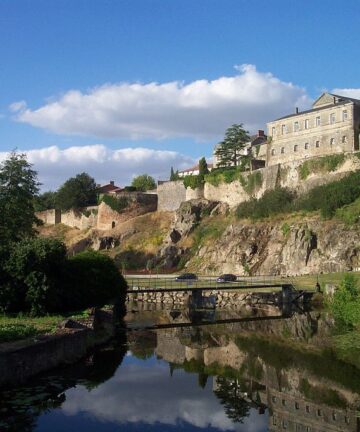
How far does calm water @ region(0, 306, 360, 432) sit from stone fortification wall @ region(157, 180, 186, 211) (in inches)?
1975

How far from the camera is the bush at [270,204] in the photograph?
65.7 meters

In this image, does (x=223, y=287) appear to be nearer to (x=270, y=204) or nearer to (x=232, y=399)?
(x=270, y=204)

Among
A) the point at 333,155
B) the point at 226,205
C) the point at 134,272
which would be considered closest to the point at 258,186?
the point at 226,205

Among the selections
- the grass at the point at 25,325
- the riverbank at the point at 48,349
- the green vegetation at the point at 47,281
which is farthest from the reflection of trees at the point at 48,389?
the green vegetation at the point at 47,281

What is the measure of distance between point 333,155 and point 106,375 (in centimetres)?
4638

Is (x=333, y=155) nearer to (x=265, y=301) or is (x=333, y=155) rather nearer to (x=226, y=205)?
(x=226, y=205)

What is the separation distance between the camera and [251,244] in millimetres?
63719

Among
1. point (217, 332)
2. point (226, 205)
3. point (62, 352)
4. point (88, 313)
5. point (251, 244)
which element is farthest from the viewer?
point (226, 205)

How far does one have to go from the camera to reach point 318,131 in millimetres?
67750

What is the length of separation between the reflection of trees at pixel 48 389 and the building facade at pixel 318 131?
148 ft

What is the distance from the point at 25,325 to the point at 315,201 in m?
41.4

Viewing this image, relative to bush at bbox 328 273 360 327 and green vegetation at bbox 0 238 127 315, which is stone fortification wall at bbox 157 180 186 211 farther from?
green vegetation at bbox 0 238 127 315

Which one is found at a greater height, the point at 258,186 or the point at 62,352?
the point at 258,186

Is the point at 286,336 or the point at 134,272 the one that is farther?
the point at 134,272
